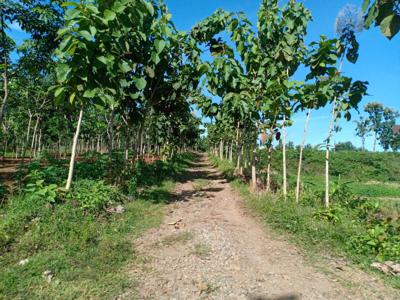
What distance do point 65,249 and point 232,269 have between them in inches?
107

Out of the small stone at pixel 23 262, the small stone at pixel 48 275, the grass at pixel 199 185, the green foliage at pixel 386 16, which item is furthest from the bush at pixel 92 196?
the green foliage at pixel 386 16

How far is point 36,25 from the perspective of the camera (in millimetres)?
8141

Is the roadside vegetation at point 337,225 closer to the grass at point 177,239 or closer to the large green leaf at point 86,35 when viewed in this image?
the grass at point 177,239

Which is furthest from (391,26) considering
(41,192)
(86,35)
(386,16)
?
(41,192)

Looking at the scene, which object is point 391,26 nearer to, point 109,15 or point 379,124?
point 109,15

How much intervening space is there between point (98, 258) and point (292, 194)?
6.54 m

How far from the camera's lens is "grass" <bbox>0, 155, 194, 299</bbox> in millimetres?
3842

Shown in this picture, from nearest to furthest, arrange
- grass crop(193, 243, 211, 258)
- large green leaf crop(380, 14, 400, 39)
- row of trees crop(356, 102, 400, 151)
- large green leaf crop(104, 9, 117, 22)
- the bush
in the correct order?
large green leaf crop(380, 14, 400, 39)
grass crop(193, 243, 211, 258)
large green leaf crop(104, 9, 117, 22)
the bush
row of trees crop(356, 102, 400, 151)

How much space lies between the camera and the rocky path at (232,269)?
398 centimetres

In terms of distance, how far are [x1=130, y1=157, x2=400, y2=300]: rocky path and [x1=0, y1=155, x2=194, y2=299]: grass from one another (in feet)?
1.31

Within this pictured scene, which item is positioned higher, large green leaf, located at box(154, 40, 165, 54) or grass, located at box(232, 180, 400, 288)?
large green leaf, located at box(154, 40, 165, 54)

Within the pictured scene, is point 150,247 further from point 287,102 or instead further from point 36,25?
point 36,25

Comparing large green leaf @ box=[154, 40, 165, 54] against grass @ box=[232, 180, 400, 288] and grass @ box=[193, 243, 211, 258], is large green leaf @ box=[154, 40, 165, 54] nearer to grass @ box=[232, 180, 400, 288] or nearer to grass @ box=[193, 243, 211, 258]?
grass @ box=[193, 243, 211, 258]

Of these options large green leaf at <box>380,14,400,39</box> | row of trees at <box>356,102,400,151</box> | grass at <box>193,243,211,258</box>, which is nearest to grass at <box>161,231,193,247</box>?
grass at <box>193,243,211,258</box>
